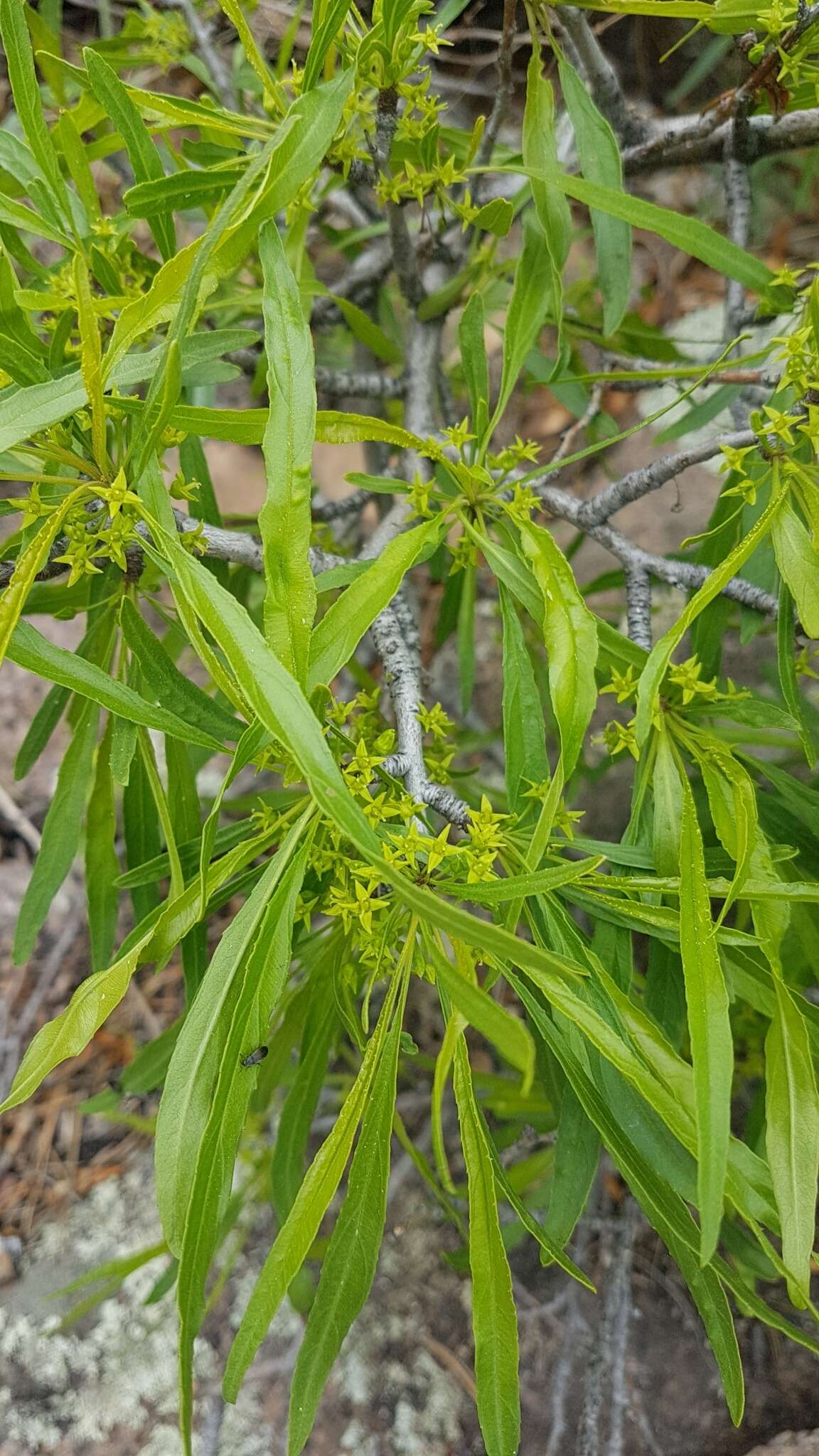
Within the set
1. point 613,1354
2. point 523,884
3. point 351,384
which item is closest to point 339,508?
point 351,384

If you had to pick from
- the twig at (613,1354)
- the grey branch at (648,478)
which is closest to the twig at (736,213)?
the grey branch at (648,478)

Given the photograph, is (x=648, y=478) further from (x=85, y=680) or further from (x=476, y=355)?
(x=85, y=680)

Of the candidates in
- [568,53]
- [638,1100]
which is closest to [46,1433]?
[638,1100]

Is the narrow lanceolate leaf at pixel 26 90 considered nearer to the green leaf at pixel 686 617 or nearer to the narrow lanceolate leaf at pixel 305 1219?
the green leaf at pixel 686 617

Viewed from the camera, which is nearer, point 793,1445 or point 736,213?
point 793,1445

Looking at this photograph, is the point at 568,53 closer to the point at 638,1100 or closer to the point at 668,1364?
the point at 638,1100

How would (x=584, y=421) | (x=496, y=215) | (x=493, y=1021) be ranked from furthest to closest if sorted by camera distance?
(x=584, y=421) < (x=496, y=215) < (x=493, y=1021)
